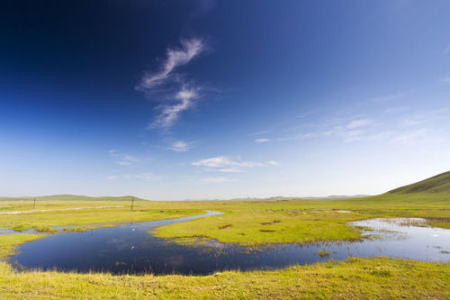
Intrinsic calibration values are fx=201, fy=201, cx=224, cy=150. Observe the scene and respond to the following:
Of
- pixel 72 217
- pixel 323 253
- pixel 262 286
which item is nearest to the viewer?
pixel 262 286

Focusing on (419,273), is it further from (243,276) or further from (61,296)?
(61,296)

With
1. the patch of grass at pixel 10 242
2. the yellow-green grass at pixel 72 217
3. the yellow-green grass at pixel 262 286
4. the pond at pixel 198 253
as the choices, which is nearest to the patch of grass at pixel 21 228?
the yellow-green grass at pixel 72 217

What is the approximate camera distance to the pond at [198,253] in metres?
26.6

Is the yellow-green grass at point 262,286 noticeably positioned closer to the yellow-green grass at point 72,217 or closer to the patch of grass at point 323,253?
the patch of grass at point 323,253

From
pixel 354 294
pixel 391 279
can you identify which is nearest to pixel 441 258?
pixel 391 279

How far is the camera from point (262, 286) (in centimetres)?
1731

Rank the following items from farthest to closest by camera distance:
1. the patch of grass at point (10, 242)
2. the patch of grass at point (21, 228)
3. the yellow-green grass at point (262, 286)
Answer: the patch of grass at point (21, 228) → the patch of grass at point (10, 242) → the yellow-green grass at point (262, 286)

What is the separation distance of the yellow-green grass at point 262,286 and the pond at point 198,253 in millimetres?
5979

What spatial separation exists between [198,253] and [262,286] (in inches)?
692

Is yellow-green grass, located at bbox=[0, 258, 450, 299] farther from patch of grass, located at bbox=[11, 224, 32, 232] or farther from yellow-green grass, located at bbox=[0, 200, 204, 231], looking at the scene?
yellow-green grass, located at bbox=[0, 200, 204, 231]

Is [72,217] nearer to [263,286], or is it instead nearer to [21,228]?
[21,228]

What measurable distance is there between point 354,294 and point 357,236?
30.8 metres

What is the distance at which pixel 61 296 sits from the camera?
15.3 m

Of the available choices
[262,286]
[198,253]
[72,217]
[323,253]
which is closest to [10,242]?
[198,253]
